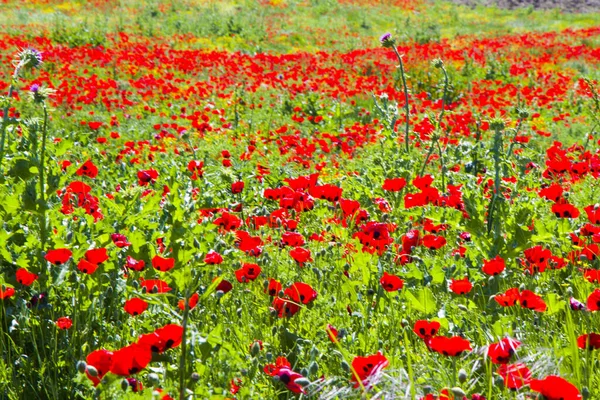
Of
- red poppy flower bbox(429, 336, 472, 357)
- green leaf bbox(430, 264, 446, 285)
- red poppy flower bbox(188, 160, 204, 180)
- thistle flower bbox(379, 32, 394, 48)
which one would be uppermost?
thistle flower bbox(379, 32, 394, 48)

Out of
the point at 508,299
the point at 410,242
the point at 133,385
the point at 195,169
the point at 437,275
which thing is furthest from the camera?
the point at 195,169

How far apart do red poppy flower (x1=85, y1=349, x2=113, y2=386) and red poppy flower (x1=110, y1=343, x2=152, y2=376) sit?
55mm

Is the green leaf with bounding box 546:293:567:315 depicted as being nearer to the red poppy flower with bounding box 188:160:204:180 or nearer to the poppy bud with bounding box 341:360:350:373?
the poppy bud with bounding box 341:360:350:373

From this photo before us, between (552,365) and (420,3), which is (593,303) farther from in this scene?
(420,3)

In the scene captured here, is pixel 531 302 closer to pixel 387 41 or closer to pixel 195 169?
pixel 195 169

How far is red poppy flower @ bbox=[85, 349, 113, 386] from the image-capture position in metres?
1.50

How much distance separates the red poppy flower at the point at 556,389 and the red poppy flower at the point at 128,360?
0.92 meters

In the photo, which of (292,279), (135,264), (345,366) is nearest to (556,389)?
(345,366)

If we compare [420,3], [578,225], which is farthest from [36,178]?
[420,3]

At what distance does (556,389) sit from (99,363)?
110cm

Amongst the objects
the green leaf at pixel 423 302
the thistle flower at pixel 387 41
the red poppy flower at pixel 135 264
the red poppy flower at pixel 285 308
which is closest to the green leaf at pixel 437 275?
the green leaf at pixel 423 302

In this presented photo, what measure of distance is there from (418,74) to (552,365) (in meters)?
10.9

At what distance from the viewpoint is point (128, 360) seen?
1453 mm

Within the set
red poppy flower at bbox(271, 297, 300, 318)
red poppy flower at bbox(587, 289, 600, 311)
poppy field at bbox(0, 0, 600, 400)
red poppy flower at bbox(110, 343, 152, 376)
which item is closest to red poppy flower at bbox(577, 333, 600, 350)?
poppy field at bbox(0, 0, 600, 400)
